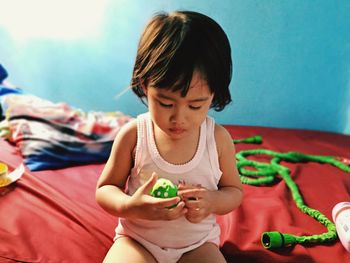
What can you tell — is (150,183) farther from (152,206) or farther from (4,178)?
(4,178)

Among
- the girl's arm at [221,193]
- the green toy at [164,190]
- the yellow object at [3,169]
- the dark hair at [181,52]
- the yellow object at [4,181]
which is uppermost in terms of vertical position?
the dark hair at [181,52]

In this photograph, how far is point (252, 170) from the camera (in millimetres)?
1370

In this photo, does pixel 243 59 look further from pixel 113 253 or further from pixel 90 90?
pixel 113 253

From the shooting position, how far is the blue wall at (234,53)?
5.84ft

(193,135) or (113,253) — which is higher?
(193,135)

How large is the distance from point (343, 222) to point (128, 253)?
560mm

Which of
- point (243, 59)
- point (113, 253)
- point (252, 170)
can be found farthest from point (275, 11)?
point (113, 253)

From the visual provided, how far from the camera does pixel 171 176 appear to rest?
814 mm

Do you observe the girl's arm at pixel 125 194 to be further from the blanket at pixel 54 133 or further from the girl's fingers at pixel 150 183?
the blanket at pixel 54 133

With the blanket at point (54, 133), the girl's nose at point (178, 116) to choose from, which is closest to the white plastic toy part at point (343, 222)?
the girl's nose at point (178, 116)

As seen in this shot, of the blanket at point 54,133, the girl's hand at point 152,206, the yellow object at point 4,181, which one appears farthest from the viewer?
the blanket at point 54,133

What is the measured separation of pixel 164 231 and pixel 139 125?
233 mm

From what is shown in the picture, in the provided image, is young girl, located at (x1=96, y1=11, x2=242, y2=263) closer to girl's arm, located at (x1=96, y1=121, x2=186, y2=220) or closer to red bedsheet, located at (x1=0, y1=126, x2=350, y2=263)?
girl's arm, located at (x1=96, y1=121, x2=186, y2=220)

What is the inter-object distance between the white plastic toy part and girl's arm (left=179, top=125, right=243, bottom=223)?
0.97 ft
